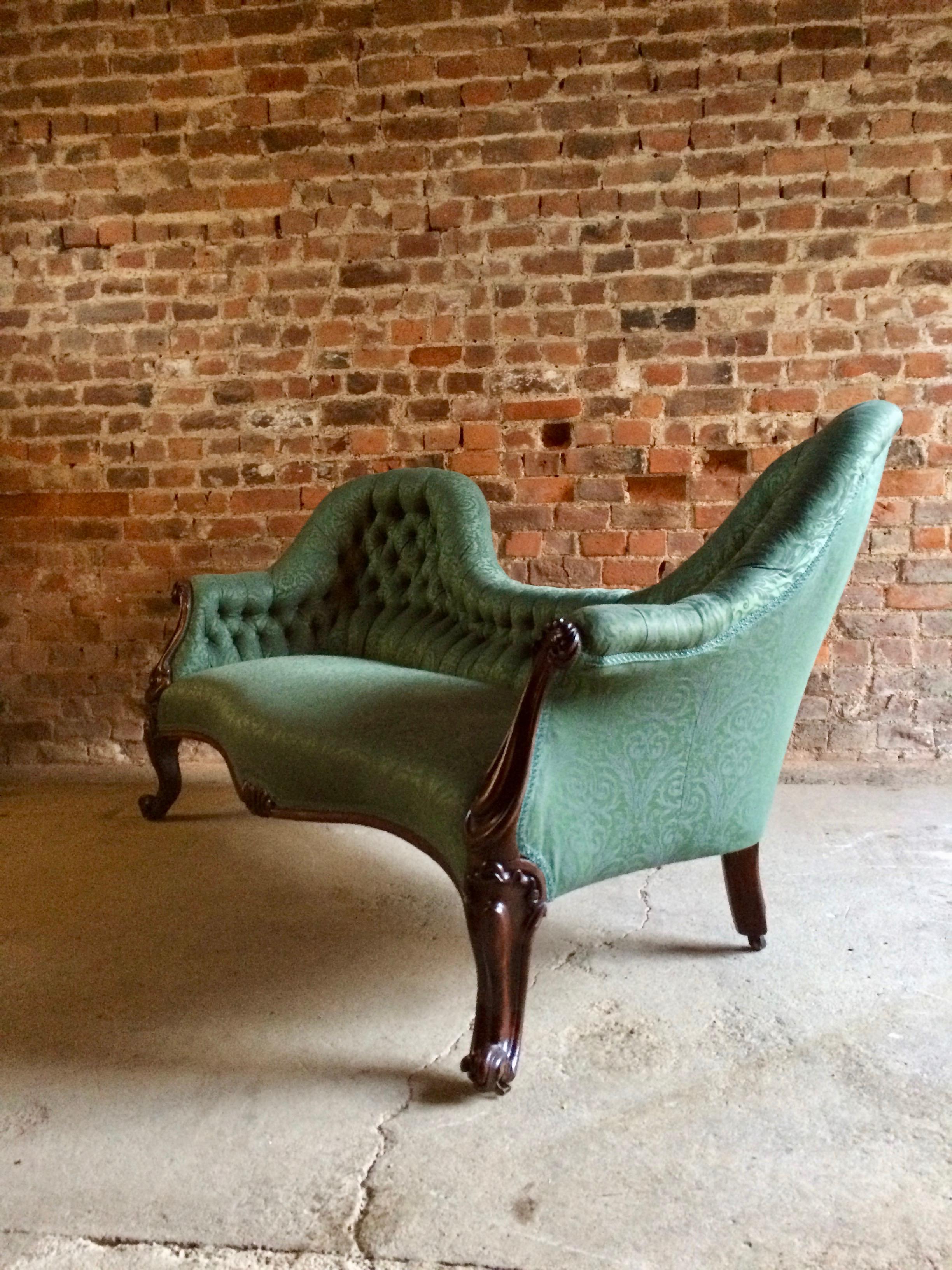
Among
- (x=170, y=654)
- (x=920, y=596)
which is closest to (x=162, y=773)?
(x=170, y=654)

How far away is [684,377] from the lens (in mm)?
3080

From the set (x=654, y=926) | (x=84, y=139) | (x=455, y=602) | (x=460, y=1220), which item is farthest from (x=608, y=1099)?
(x=84, y=139)

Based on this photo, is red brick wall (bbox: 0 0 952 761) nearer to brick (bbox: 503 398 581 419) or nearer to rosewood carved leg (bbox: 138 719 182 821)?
brick (bbox: 503 398 581 419)

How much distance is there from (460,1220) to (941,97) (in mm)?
3216

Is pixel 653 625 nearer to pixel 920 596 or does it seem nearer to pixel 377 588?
pixel 377 588

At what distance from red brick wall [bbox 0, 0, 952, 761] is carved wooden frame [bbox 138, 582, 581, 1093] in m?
1.79

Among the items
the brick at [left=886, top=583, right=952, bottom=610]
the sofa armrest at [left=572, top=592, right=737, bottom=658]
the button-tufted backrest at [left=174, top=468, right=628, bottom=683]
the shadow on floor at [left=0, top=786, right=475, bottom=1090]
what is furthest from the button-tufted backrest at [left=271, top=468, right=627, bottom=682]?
the brick at [left=886, top=583, right=952, bottom=610]

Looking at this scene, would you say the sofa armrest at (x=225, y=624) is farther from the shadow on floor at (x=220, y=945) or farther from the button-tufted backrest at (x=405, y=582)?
the shadow on floor at (x=220, y=945)

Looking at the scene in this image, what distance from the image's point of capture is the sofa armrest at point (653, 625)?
1386mm

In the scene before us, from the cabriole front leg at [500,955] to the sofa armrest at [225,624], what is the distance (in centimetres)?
150

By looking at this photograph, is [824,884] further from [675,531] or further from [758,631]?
[675,531]

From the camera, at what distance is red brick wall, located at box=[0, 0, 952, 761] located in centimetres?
299

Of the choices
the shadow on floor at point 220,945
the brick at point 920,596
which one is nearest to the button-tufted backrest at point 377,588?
the shadow on floor at point 220,945

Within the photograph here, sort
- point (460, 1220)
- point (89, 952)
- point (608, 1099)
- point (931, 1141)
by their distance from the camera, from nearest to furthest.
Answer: point (460, 1220)
point (931, 1141)
point (608, 1099)
point (89, 952)
